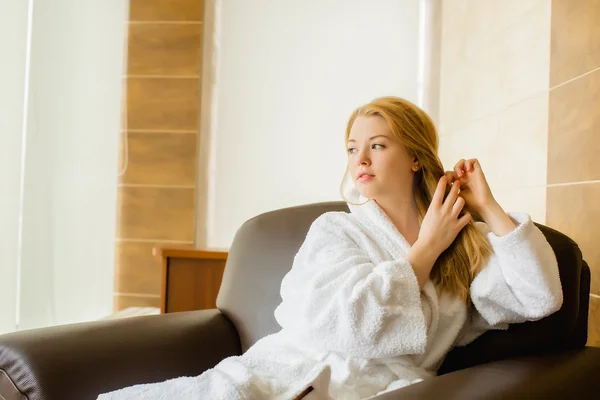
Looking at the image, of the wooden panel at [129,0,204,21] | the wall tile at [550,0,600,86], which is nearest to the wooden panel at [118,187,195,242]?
the wooden panel at [129,0,204,21]

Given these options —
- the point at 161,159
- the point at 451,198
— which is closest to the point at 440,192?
the point at 451,198

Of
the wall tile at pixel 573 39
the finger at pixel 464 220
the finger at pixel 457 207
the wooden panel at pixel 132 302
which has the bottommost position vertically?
the wooden panel at pixel 132 302

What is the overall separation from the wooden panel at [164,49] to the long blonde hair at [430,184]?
183 cm

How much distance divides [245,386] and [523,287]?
0.55 metres

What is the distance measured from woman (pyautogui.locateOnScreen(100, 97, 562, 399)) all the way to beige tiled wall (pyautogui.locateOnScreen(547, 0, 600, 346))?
1.17ft

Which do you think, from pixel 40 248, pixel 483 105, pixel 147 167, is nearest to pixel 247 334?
pixel 40 248

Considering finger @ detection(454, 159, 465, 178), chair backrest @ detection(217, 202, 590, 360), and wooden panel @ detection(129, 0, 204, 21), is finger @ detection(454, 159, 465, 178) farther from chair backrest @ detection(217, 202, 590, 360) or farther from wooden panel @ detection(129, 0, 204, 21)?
wooden panel @ detection(129, 0, 204, 21)

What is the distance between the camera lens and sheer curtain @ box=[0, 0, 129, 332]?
208cm

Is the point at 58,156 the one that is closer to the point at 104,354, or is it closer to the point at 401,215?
the point at 104,354

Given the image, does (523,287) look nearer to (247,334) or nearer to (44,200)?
(247,334)

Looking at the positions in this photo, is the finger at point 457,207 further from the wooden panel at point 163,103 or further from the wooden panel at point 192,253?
the wooden panel at point 163,103

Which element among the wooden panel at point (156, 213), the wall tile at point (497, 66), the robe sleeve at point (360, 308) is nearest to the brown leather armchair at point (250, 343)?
the robe sleeve at point (360, 308)

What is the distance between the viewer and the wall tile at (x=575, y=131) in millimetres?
1454

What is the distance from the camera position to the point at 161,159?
307cm
